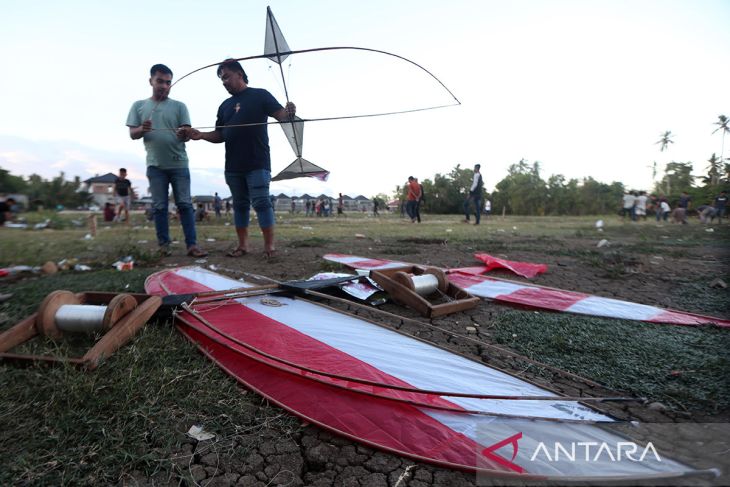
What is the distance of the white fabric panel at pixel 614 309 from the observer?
2.23 m

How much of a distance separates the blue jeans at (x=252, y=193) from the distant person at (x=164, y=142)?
597mm

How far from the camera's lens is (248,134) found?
3836mm

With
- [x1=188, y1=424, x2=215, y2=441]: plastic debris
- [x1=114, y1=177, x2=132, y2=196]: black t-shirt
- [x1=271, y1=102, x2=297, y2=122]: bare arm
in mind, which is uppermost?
[x1=271, y1=102, x2=297, y2=122]: bare arm

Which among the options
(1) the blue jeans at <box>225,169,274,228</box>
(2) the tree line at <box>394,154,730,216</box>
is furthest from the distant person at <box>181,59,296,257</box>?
(2) the tree line at <box>394,154,730,216</box>

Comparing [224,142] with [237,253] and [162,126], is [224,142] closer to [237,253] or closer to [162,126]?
[162,126]

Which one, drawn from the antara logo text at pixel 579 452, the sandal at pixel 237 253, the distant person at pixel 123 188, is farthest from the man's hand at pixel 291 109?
the distant person at pixel 123 188

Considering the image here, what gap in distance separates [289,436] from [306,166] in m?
3.62

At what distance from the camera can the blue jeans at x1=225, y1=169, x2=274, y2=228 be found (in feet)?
12.7

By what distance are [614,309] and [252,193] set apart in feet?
11.1

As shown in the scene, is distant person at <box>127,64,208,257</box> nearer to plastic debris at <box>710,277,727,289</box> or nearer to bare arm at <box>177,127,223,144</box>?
bare arm at <box>177,127,223,144</box>

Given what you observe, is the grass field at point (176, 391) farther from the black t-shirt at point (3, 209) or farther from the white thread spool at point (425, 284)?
the black t-shirt at point (3, 209)

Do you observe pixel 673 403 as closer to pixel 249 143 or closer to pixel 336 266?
pixel 336 266

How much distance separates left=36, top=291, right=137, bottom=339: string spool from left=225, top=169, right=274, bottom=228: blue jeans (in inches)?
90.8

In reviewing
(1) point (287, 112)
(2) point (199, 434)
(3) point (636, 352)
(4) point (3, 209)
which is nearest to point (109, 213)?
(4) point (3, 209)
